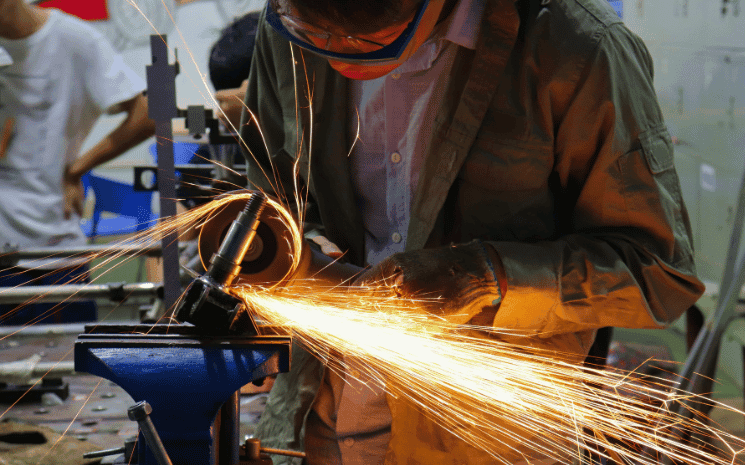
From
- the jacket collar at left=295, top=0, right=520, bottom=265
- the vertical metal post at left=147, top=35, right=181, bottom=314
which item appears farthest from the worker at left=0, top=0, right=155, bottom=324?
the jacket collar at left=295, top=0, right=520, bottom=265

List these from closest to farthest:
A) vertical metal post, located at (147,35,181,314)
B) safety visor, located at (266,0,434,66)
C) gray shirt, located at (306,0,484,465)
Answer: safety visor, located at (266,0,434,66)
gray shirt, located at (306,0,484,465)
vertical metal post, located at (147,35,181,314)

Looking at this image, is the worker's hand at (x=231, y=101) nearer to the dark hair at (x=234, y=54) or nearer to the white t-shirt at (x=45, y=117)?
the dark hair at (x=234, y=54)

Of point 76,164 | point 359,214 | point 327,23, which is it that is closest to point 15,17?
point 76,164

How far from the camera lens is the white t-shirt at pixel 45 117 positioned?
154 inches

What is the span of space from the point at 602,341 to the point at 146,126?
12.5 ft

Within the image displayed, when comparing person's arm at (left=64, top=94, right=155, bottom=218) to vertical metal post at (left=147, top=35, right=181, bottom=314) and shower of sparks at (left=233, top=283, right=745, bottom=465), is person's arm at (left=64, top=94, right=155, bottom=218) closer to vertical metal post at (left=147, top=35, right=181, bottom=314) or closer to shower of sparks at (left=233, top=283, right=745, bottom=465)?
vertical metal post at (left=147, top=35, right=181, bottom=314)

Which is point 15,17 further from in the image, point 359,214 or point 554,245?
A: point 554,245

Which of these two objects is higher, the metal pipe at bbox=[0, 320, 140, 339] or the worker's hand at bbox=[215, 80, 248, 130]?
the worker's hand at bbox=[215, 80, 248, 130]

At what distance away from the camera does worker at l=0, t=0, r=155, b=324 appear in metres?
3.91

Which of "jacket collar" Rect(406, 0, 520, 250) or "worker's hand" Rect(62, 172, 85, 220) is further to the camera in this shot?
"worker's hand" Rect(62, 172, 85, 220)

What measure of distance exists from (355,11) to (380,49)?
16 centimetres

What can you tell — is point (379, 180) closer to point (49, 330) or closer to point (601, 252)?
point (601, 252)

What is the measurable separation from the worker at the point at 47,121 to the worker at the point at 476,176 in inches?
105

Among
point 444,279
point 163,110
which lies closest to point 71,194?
point 163,110
